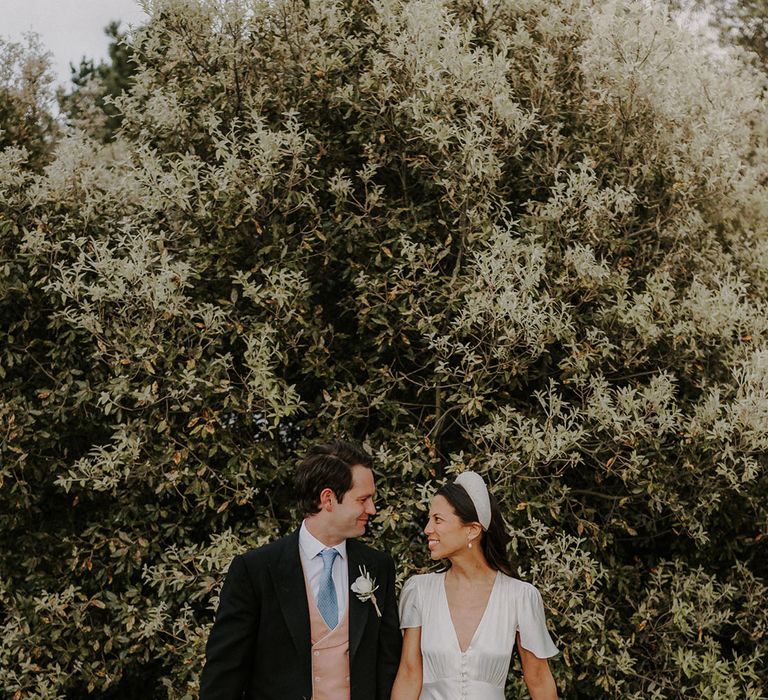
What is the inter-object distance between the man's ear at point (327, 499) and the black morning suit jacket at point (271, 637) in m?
0.20

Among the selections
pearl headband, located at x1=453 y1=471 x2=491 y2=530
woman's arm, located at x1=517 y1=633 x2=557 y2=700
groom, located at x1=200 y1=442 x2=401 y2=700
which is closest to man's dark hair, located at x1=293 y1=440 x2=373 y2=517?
groom, located at x1=200 y1=442 x2=401 y2=700

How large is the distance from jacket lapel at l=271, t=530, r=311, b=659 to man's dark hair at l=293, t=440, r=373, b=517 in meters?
0.22

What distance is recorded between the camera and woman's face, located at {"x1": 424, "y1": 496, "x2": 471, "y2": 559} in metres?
3.88

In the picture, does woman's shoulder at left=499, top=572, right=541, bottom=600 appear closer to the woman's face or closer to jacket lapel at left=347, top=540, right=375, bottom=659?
the woman's face

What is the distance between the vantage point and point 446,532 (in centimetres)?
390

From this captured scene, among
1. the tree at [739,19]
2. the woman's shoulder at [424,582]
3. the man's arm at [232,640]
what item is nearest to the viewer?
the man's arm at [232,640]

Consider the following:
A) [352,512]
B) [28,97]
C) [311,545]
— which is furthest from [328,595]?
[28,97]

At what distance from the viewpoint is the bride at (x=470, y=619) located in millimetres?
3873

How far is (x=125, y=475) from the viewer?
17.8 ft

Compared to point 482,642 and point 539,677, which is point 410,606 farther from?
point 539,677

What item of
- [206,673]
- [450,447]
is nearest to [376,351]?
[450,447]

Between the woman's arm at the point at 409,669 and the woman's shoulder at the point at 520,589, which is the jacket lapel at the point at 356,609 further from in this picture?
the woman's shoulder at the point at 520,589

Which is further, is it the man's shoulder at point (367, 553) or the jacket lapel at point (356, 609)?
the man's shoulder at point (367, 553)

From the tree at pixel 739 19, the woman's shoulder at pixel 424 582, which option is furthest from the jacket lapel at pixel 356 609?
the tree at pixel 739 19
